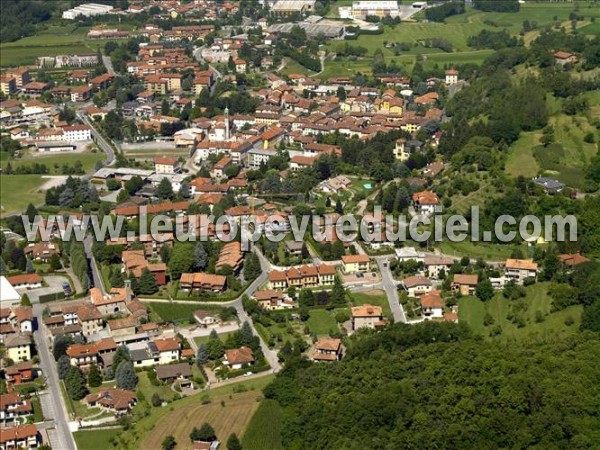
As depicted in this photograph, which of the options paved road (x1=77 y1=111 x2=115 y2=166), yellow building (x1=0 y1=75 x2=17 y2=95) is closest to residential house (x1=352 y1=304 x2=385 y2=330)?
paved road (x1=77 y1=111 x2=115 y2=166)

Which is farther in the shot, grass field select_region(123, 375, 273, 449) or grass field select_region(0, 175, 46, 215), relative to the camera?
grass field select_region(0, 175, 46, 215)

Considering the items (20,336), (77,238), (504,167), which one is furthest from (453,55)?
(20,336)

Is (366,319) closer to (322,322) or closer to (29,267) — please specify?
(322,322)

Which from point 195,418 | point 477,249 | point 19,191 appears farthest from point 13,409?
point 19,191

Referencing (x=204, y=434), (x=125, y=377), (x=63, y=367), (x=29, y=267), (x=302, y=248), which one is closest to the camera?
(x=204, y=434)

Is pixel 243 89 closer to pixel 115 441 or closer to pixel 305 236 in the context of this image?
pixel 305 236

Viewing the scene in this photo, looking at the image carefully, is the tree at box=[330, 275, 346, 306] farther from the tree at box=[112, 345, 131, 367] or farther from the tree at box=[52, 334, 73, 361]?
the tree at box=[52, 334, 73, 361]
